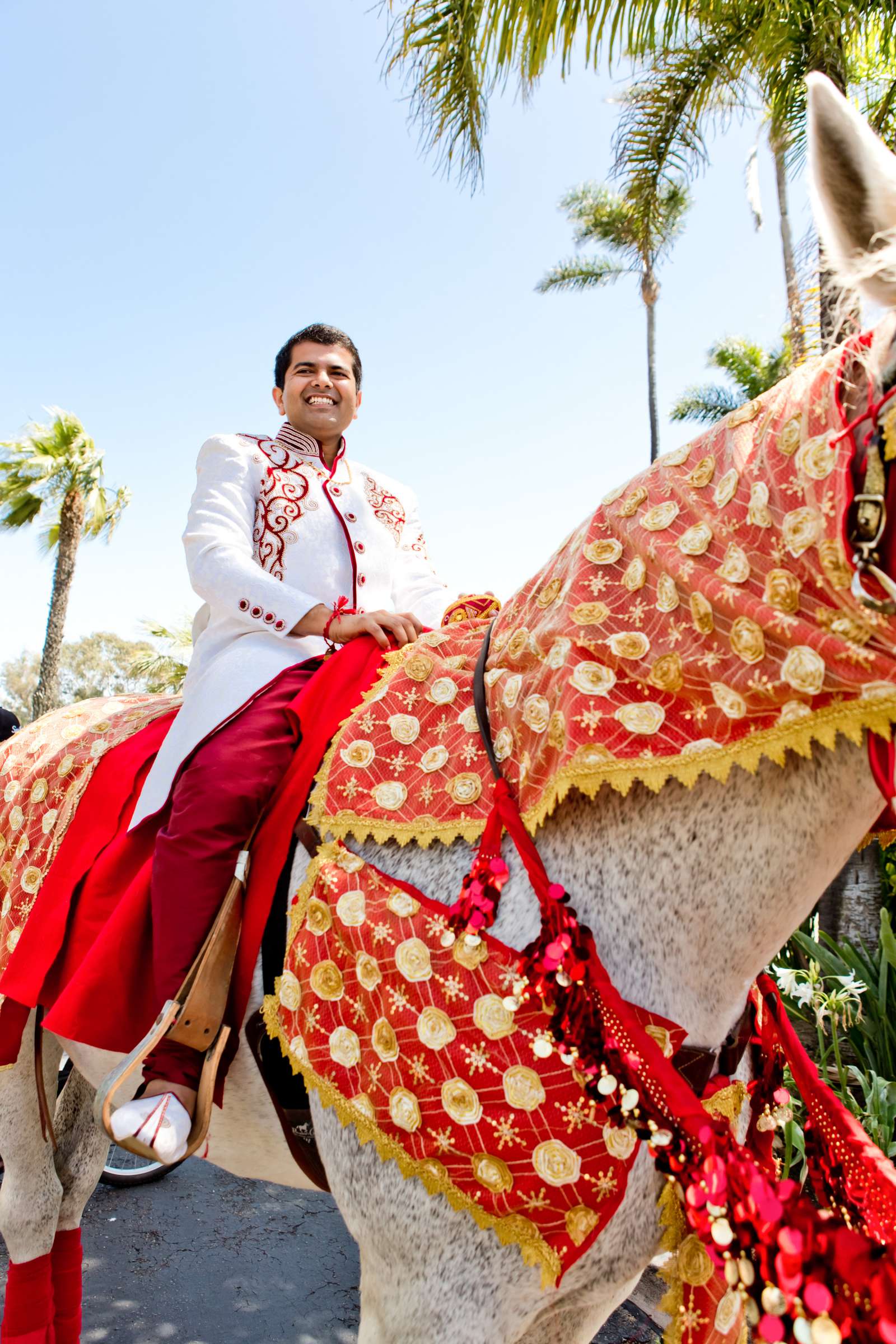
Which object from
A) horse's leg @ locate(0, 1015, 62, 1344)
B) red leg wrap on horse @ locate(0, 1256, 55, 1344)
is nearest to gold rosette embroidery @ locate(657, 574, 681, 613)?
horse's leg @ locate(0, 1015, 62, 1344)


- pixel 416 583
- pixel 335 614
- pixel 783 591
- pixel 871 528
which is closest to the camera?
pixel 871 528

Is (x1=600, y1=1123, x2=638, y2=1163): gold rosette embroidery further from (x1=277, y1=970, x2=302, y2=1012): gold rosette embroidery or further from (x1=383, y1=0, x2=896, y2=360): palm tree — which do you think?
(x1=383, y1=0, x2=896, y2=360): palm tree

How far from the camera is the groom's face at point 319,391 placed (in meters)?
2.70

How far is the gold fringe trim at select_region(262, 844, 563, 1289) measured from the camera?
136cm

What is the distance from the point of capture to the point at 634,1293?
3051mm

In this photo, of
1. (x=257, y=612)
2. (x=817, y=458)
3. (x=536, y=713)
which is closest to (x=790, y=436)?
(x=817, y=458)

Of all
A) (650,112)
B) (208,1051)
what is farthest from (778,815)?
(650,112)

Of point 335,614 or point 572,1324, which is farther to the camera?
point 335,614

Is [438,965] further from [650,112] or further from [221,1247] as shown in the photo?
[650,112]

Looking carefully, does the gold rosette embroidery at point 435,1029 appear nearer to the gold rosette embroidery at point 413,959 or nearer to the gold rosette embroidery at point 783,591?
the gold rosette embroidery at point 413,959

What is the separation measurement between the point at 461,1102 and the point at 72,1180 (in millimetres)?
2308

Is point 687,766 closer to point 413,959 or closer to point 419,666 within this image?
point 413,959

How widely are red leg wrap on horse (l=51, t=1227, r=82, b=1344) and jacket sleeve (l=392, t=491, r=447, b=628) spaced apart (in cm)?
241

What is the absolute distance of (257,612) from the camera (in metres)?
2.20
